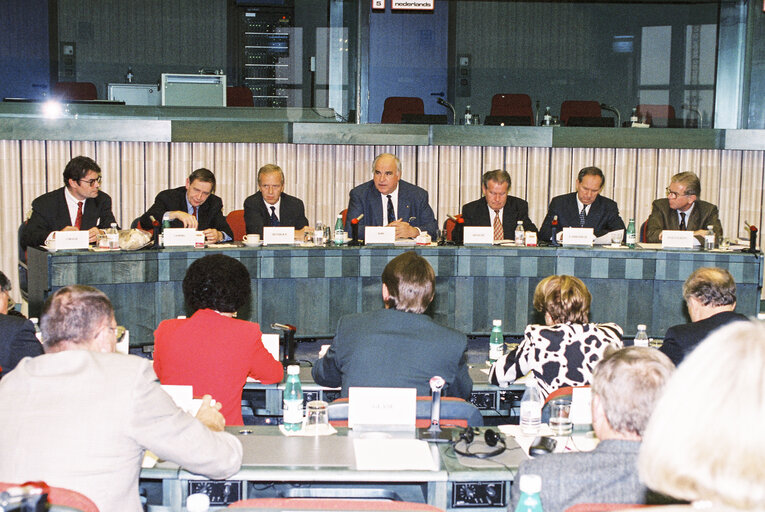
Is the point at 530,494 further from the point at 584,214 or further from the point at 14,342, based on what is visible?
the point at 584,214

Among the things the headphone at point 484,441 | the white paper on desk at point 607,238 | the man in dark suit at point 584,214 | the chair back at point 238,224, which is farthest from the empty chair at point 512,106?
the headphone at point 484,441

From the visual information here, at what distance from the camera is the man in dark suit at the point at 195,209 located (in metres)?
6.08

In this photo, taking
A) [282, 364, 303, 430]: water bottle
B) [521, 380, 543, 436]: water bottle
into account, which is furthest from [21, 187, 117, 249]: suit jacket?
[521, 380, 543, 436]: water bottle

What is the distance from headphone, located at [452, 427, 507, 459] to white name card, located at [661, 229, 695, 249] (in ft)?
12.9

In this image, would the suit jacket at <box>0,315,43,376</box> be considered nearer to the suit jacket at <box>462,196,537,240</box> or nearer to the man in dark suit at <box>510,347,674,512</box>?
the man in dark suit at <box>510,347,674,512</box>

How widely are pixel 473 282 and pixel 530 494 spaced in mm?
4435

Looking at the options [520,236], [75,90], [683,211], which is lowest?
[520,236]

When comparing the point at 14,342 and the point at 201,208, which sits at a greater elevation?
the point at 201,208

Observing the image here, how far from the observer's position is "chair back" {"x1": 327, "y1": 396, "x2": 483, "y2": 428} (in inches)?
111

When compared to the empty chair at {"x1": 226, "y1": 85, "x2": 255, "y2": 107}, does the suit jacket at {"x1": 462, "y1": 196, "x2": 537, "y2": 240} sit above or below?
below

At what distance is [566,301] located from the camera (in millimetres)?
3309

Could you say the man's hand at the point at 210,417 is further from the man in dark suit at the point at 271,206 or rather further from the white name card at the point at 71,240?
the man in dark suit at the point at 271,206

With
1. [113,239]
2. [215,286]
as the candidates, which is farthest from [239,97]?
[215,286]

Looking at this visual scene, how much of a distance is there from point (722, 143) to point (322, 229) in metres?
4.10
